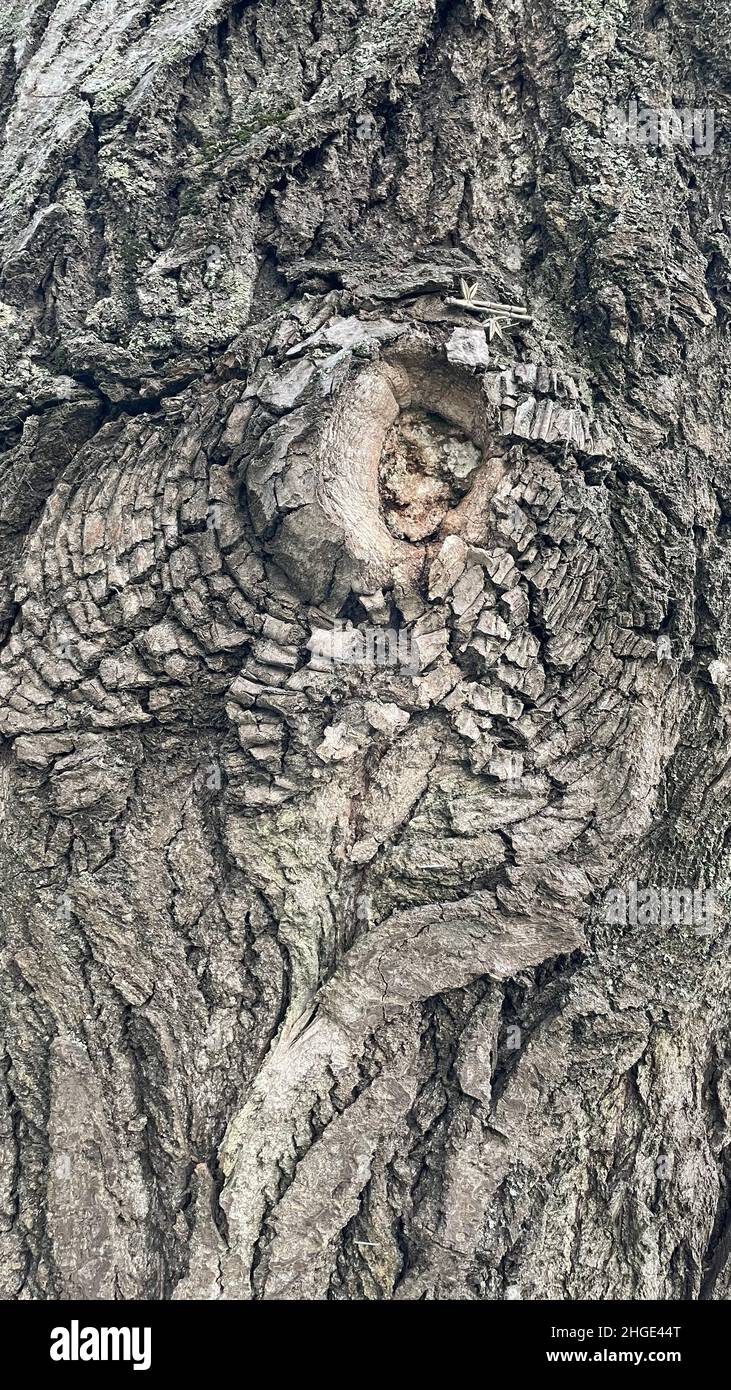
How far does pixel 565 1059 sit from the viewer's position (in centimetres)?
973

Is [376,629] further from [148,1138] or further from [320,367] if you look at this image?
[148,1138]

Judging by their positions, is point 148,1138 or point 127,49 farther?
point 127,49

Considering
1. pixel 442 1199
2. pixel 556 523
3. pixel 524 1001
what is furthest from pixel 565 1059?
pixel 556 523

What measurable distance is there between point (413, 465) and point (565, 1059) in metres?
5.71

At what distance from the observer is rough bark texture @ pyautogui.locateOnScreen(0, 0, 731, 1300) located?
959 centimetres

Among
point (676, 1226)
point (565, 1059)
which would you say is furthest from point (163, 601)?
point (676, 1226)

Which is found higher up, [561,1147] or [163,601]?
[163,601]

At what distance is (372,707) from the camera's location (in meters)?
9.75

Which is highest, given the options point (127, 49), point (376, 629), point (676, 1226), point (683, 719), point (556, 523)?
point (127, 49)

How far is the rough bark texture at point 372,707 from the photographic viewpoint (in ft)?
31.5

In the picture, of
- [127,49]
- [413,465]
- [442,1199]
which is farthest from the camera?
[127,49]

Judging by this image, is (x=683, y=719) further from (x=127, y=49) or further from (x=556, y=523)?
(x=127, y=49)

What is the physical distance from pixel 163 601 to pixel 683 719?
16.8 ft

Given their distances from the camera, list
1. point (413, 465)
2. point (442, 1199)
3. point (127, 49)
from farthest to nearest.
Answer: point (127, 49) → point (413, 465) → point (442, 1199)
